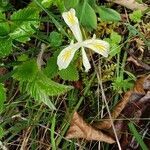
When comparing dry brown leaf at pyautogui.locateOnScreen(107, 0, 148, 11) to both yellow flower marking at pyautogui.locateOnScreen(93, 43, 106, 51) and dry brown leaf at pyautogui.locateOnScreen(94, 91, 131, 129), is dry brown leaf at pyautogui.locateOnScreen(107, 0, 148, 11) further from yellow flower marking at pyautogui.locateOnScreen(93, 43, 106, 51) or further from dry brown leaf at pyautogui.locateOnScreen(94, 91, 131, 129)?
yellow flower marking at pyautogui.locateOnScreen(93, 43, 106, 51)

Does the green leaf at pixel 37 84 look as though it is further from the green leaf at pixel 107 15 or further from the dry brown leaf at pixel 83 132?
the green leaf at pixel 107 15

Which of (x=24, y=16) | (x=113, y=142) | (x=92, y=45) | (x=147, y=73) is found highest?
(x=24, y=16)

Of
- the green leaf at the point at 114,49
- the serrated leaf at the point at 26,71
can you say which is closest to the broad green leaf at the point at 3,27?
the serrated leaf at the point at 26,71

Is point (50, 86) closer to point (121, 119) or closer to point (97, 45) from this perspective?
point (97, 45)

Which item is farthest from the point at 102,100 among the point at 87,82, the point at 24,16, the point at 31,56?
the point at 24,16

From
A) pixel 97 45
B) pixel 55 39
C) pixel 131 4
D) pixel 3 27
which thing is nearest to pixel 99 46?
pixel 97 45

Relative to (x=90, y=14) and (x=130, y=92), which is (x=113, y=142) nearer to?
(x=130, y=92)
